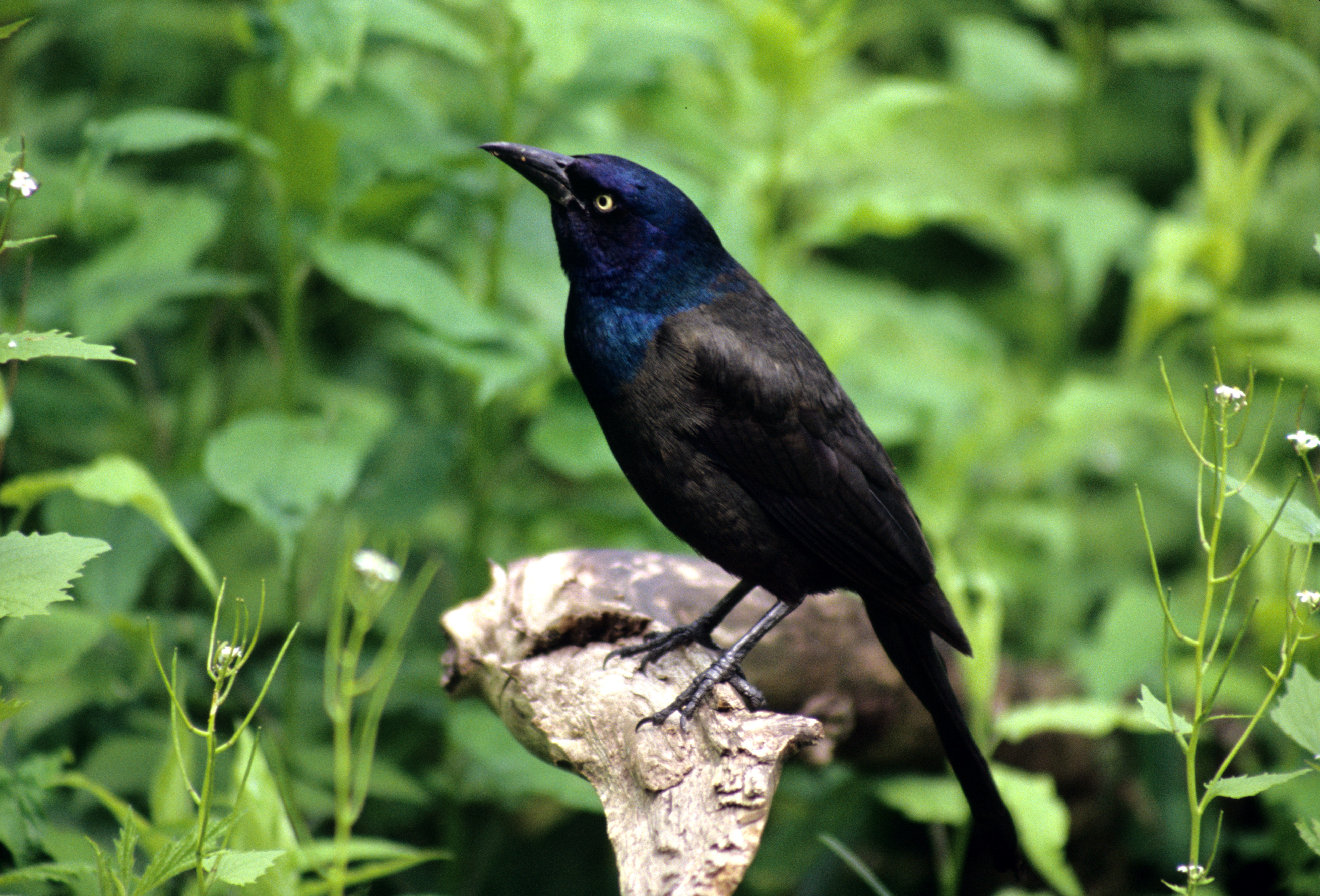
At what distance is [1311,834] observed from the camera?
222cm

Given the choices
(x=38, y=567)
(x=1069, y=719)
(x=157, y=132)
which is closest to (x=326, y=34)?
(x=157, y=132)

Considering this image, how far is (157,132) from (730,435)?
1719mm

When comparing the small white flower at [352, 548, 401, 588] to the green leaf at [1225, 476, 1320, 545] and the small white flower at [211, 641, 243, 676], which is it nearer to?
the small white flower at [211, 641, 243, 676]

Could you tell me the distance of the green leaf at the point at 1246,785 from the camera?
1.98 metres

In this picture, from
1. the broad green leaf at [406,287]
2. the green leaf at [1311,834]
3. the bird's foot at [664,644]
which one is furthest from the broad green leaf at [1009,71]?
the green leaf at [1311,834]

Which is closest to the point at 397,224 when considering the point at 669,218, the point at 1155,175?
the point at 669,218

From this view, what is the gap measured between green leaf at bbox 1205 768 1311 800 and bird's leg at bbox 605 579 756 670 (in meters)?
0.95

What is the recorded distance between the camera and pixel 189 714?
3709mm

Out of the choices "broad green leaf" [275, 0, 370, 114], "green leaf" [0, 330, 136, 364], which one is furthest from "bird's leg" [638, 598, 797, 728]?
"broad green leaf" [275, 0, 370, 114]

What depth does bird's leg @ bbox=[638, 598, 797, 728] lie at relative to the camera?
8.03ft

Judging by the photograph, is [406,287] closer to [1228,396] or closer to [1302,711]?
[1228,396]

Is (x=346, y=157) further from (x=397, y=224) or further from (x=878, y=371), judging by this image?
(x=878, y=371)

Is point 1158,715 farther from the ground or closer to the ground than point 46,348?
closer to the ground

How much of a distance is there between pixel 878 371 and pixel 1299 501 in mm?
2598
